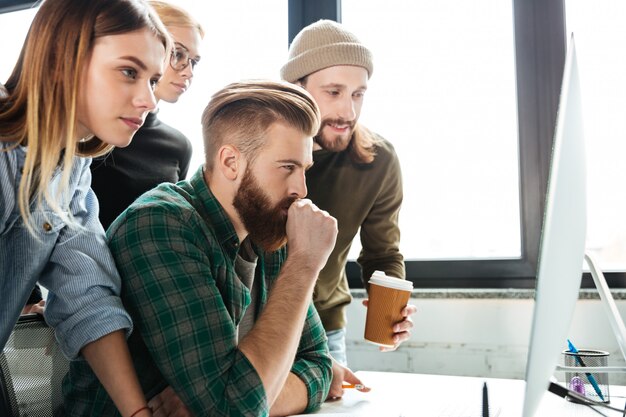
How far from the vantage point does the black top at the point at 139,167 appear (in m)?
1.73

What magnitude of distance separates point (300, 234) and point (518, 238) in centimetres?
142

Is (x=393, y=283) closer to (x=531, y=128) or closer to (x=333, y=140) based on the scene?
(x=333, y=140)

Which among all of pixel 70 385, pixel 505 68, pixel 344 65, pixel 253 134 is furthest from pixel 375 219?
pixel 70 385

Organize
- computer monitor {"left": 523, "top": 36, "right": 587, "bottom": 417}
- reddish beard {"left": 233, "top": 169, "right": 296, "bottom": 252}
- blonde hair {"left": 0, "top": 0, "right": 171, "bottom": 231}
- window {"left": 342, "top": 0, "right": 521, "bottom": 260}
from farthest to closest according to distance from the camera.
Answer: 1. window {"left": 342, "top": 0, "right": 521, "bottom": 260}
2. reddish beard {"left": 233, "top": 169, "right": 296, "bottom": 252}
3. blonde hair {"left": 0, "top": 0, "right": 171, "bottom": 231}
4. computer monitor {"left": 523, "top": 36, "right": 587, "bottom": 417}

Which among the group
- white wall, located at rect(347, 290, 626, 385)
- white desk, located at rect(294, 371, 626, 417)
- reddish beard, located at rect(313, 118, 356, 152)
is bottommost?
white wall, located at rect(347, 290, 626, 385)

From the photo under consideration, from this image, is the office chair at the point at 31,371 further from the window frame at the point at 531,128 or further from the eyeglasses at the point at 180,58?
the window frame at the point at 531,128

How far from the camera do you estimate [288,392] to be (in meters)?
1.16

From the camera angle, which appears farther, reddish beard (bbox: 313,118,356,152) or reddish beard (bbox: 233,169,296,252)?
reddish beard (bbox: 313,118,356,152)

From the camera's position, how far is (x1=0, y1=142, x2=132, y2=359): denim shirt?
3.21 ft

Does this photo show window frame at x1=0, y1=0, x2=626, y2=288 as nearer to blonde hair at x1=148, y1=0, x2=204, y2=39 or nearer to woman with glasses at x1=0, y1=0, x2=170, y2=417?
blonde hair at x1=148, y1=0, x2=204, y2=39

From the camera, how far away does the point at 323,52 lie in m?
1.80

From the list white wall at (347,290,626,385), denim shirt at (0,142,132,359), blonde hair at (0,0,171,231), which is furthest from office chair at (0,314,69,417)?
white wall at (347,290,626,385)

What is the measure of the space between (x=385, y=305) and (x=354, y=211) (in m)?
0.51

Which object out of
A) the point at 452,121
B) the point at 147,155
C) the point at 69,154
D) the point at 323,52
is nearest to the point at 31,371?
the point at 69,154
